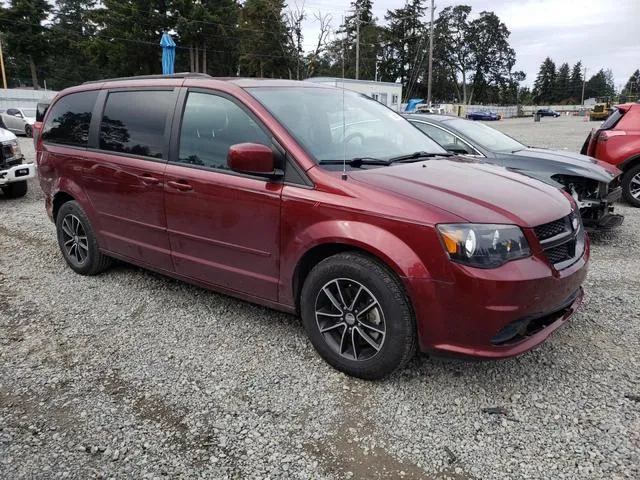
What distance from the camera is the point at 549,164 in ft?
20.0

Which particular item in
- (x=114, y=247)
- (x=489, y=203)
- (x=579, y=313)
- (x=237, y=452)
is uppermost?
(x=489, y=203)

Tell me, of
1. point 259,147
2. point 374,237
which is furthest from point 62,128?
point 374,237

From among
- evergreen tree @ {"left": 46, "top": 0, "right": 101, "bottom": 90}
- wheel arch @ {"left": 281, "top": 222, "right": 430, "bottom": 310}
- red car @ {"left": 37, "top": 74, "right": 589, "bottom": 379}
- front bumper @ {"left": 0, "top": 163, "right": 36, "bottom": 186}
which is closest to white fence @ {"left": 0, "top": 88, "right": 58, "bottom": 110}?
evergreen tree @ {"left": 46, "top": 0, "right": 101, "bottom": 90}

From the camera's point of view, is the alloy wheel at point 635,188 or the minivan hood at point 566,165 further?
the alloy wheel at point 635,188

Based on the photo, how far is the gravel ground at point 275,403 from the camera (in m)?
2.40

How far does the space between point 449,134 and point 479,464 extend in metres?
4.89

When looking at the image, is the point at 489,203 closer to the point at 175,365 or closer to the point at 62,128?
the point at 175,365

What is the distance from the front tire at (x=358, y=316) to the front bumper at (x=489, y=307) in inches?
4.6

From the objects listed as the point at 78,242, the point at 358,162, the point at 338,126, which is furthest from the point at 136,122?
the point at 358,162

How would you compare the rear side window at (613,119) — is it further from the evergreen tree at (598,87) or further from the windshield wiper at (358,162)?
the evergreen tree at (598,87)

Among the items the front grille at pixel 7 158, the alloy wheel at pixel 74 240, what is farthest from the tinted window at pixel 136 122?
the front grille at pixel 7 158

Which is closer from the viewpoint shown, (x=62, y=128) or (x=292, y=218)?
(x=292, y=218)

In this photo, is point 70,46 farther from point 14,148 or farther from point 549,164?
point 549,164

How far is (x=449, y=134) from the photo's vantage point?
6.53 metres
